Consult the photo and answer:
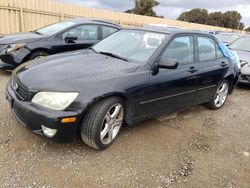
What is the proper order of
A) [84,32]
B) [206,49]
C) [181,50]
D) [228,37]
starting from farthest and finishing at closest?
1. [228,37]
2. [84,32]
3. [206,49]
4. [181,50]

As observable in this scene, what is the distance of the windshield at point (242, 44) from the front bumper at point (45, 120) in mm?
7274

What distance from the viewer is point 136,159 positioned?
10.9ft

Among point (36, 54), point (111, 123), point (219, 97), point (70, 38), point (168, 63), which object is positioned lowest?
point (219, 97)

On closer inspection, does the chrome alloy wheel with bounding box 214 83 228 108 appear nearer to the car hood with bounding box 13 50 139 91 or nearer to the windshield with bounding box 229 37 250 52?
the car hood with bounding box 13 50 139 91

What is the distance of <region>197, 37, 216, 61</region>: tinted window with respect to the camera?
15.4 ft

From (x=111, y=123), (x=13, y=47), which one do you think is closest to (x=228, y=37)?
(x=13, y=47)

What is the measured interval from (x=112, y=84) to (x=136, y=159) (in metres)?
1.00

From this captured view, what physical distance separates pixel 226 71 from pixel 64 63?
11.1ft

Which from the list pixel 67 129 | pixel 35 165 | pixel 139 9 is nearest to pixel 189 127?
pixel 67 129

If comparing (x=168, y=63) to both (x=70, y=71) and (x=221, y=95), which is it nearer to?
(x=70, y=71)

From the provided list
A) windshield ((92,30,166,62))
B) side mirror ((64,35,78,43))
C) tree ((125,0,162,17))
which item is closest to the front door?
windshield ((92,30,166,62))

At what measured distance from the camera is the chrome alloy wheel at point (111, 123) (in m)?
3.32

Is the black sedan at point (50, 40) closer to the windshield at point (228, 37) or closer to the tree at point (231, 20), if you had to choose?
the windshield at point (228, 37)

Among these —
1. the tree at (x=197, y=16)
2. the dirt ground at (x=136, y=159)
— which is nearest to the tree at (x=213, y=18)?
the tree at (x=197, y=16)
